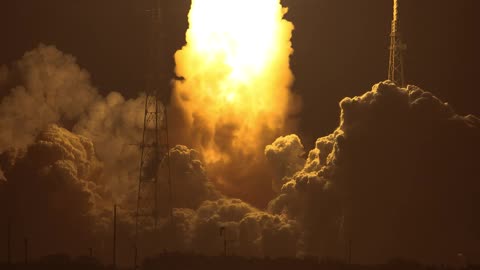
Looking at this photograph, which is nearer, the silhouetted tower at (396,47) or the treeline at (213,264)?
the treeline at (213,264)

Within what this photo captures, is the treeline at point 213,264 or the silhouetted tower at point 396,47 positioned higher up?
the silhouetted tower at point 396,47

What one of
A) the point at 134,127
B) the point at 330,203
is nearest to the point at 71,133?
the point at 134,127

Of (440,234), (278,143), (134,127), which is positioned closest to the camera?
(440,234)

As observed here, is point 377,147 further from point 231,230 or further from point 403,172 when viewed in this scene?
point 231,230

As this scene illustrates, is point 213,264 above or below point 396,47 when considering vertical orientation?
below

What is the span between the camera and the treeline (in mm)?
140750

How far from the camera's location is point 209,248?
535ft

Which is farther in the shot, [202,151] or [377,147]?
[202,151]

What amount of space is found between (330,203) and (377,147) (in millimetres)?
6114

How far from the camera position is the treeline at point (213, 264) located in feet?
→ 462

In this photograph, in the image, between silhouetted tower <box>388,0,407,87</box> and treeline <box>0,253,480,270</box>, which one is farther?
silhouetted tower <box>388,0,407,87</box>

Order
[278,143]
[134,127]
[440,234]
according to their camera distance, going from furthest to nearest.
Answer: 1. [134,127]
2. [278,143]
3. [440,234]

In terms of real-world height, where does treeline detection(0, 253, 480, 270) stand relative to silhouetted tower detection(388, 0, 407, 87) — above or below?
below

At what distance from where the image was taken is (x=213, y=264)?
472 feet
